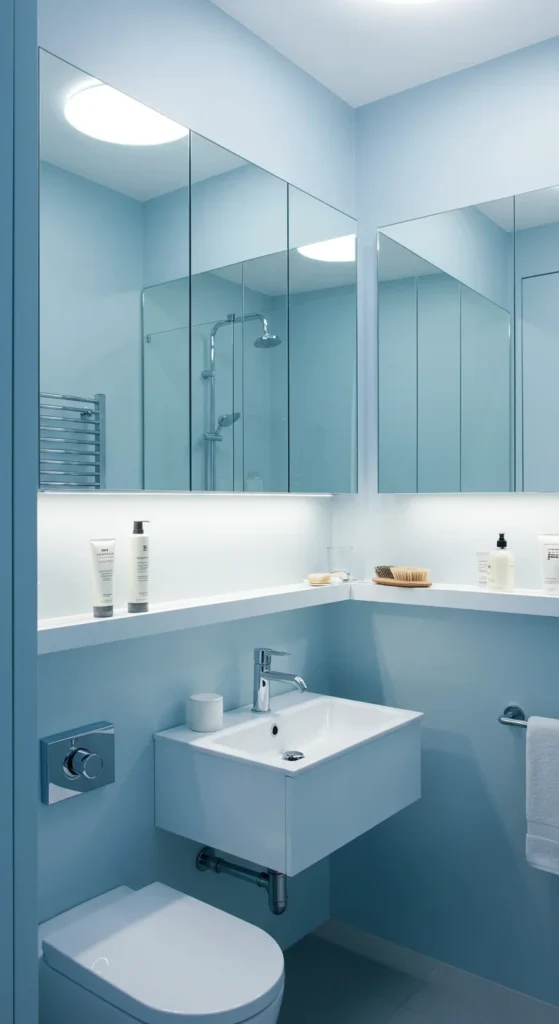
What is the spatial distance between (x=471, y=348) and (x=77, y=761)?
61.6 inches

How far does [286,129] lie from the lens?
2.30 m

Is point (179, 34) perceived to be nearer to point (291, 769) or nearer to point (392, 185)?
point (392, 185)

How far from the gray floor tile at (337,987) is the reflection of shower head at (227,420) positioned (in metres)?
1.60

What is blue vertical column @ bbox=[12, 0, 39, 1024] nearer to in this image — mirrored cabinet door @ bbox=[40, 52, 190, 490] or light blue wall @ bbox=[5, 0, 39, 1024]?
light blue wall @ bbox=[5, 0, 39, 1024]

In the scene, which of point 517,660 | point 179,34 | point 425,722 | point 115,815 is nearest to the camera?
point 115,815

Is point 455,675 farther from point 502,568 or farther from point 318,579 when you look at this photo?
point 318,579

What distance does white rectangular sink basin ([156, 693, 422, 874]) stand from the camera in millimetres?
1721

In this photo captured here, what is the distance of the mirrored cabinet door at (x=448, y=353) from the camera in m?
2.22

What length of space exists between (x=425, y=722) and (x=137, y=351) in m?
1.45

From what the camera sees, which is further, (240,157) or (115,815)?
(240,157)

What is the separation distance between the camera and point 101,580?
1679 millimetres

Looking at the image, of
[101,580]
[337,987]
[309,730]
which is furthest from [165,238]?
[337,987]

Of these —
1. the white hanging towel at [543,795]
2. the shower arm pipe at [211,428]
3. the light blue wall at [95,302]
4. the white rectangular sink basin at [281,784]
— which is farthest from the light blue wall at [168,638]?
the white hanging towel at [543,795]

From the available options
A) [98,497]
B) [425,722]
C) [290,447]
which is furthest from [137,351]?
[425,722]
